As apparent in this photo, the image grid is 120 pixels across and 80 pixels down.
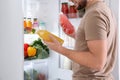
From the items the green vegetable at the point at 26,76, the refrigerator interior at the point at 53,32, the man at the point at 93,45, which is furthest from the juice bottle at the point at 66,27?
the green vegetable at the point at 26,76

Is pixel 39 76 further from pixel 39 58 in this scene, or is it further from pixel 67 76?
pixel 67 76

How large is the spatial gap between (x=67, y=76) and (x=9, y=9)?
1.07 meters

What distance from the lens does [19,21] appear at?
96cm

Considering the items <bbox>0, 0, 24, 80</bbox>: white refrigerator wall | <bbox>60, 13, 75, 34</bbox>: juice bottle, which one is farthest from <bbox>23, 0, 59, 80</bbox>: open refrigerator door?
<bbox>0, 0, 24, 80</bbox>: white refrigerator wall

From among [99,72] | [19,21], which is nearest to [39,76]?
[99,72]

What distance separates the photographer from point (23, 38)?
98cm

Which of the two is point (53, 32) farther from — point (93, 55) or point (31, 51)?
point (93, 55)

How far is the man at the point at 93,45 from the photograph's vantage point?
1001mm

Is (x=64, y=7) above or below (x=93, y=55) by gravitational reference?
above

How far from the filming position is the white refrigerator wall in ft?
3.11

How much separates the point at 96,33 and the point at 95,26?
3 cm

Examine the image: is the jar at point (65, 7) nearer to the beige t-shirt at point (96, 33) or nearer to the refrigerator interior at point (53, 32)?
the refrigerator interior at point (53, 32)

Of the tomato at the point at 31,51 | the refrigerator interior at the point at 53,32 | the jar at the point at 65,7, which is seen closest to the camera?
the jar at the point at 65,7

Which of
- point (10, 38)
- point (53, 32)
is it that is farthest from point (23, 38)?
point (53, 32)
